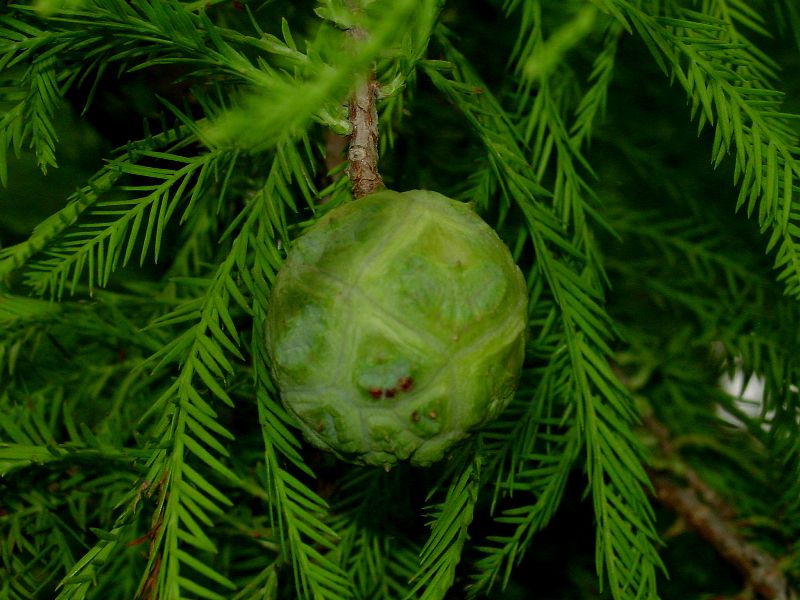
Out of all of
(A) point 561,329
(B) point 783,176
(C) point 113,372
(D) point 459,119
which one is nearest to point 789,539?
(A) point 561,329

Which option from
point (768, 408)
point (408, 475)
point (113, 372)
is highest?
point (768, 408)

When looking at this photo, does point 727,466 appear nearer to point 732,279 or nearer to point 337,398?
point 732,279

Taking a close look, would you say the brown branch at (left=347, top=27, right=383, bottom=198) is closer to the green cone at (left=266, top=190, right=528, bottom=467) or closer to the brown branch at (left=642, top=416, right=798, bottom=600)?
the green cone at (left=266, top=190, right=528, bottom=467)

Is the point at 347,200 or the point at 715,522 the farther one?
the point at 715,522

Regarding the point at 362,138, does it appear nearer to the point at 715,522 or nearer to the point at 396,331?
the point at 396,331

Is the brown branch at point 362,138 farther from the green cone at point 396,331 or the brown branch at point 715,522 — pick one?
the brown branch at point 715,522

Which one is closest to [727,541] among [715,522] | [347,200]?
[715,522]
